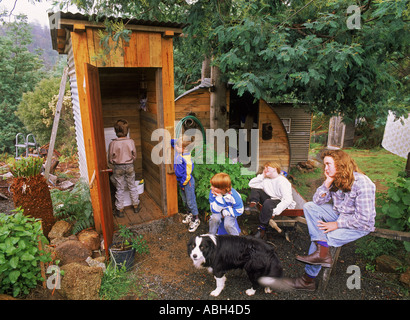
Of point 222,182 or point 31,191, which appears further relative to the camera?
point 31,191

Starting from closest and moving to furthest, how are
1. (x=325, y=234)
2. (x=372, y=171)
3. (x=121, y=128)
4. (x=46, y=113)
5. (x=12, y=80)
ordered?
(x=325, y=234)
(x=121, y=128)
(x=372, y=171)
(x=46, y=113)
(x=12, y=80)

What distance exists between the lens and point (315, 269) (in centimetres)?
390

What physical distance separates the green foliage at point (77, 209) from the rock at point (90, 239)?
25 cm

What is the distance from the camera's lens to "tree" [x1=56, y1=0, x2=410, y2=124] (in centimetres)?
460

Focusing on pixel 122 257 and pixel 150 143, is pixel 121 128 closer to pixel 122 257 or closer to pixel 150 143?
pixel 150 143

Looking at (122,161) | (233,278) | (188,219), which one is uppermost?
(122,161)

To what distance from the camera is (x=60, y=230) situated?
5379 mm

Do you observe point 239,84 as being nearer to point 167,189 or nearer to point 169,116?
point 169,116

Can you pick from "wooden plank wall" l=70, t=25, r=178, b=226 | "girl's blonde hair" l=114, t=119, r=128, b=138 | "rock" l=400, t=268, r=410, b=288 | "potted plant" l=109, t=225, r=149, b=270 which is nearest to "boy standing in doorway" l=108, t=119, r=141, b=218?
"girl's blonde hair" l=114, t=119, r=128, b=138

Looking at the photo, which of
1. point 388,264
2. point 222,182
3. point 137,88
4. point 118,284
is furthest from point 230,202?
point 137,88

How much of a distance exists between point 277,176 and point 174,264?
2.35 metres

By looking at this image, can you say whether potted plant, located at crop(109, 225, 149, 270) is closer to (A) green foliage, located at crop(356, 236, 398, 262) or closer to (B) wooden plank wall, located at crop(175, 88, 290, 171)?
(A) green foliage, located at crop(356, 236, 398, 262)

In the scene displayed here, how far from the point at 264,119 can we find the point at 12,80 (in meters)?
24.9
